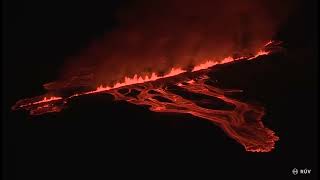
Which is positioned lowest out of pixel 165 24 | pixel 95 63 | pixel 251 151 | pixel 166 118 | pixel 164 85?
pixel 251 151

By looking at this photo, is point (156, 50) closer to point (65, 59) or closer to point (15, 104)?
point (65, 59)

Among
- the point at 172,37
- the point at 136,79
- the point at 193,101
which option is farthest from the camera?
the point at 172,37

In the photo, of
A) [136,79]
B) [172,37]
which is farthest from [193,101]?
[172,37]

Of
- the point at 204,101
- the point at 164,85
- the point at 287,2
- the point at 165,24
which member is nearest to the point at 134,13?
the point at 165,24

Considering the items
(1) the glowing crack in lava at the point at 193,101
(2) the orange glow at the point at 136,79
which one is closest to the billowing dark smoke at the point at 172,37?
(2) the orange glow at the point at 136,79

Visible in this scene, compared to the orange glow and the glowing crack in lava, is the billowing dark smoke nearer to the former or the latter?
the orange glow

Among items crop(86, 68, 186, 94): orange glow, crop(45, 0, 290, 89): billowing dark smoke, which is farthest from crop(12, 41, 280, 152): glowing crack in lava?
crop(45, 0, 290, 89): billowing dark smoke

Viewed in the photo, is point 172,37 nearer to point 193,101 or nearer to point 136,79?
point 136,79
